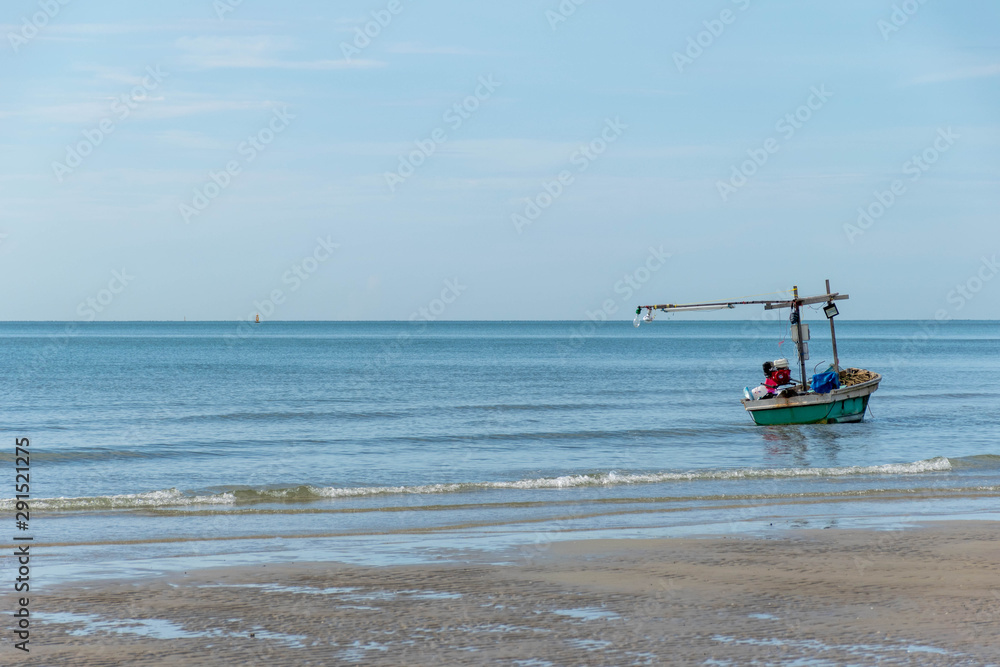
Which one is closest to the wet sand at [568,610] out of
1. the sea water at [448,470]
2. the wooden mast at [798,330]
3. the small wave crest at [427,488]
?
the sea water at [448,470]

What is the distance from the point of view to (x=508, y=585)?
34.5 feet

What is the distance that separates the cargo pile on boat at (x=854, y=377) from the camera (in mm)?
32094

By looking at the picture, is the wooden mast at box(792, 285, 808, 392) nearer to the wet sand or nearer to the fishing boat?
the fishing boat

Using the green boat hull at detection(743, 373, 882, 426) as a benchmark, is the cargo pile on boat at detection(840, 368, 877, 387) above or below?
above

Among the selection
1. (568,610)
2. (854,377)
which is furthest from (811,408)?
(568,610)

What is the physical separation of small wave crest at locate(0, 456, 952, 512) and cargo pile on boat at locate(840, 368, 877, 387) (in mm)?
10546

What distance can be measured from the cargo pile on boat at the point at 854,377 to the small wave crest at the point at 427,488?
10.5m

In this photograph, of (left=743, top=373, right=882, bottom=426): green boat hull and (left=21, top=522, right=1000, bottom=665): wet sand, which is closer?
(left=21, top=522, right=1000, bottom=665): wet sand

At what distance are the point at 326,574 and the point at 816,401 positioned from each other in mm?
22558

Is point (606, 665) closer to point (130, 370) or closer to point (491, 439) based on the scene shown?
point (491, 439)

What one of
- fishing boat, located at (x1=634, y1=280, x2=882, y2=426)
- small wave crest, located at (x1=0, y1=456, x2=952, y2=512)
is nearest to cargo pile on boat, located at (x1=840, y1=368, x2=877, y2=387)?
fishing boat, located at (x1=634, y1=280, x2=882, y2=426)

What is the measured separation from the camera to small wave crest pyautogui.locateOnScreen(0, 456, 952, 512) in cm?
1722

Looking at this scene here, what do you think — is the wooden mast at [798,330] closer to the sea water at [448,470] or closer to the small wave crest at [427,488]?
the sea water at [448,470]

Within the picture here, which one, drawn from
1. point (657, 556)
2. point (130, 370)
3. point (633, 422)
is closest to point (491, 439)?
point (633, 422)
